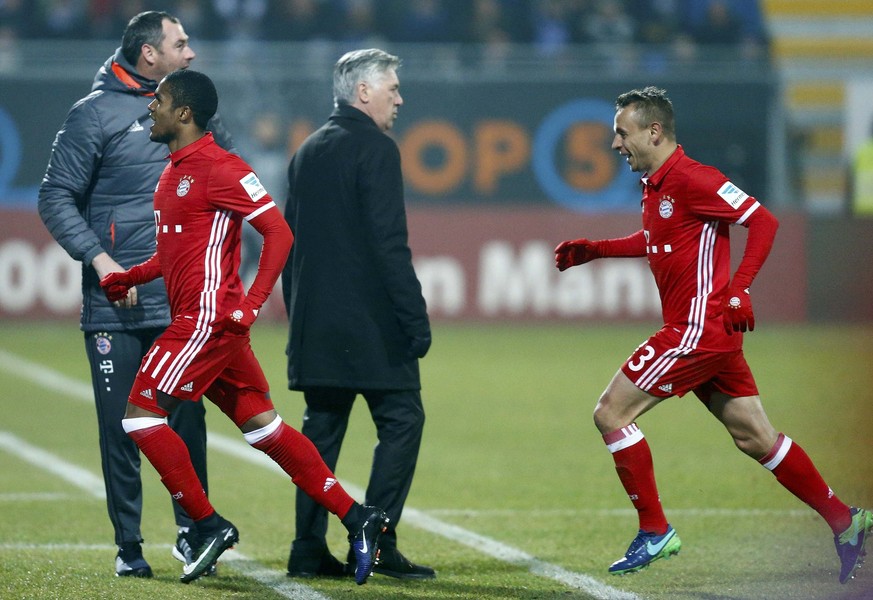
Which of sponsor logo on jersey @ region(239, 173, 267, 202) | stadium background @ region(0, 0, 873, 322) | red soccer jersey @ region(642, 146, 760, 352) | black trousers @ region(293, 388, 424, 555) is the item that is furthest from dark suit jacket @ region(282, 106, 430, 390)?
stadium background @ region(0, 0, 873, 322)

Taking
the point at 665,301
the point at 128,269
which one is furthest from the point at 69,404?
the point at 665,301

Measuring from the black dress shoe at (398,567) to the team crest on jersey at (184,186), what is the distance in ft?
5.62

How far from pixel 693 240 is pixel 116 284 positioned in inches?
91.2

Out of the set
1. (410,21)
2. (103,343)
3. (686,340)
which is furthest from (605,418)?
(410,21)

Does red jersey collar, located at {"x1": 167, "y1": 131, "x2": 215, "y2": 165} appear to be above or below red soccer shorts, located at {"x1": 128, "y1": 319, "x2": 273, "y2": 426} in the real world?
above

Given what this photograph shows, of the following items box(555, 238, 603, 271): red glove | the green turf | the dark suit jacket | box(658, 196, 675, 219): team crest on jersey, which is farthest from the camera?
box(555, 238, 603, 271): red glove

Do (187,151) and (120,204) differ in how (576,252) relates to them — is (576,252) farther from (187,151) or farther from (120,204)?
(120,204)

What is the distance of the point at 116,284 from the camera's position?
228 inches

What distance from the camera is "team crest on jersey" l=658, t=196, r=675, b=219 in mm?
5727

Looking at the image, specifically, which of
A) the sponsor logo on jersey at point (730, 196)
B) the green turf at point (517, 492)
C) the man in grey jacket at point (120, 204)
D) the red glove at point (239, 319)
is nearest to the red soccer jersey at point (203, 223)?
the red glove at point (239, 319)

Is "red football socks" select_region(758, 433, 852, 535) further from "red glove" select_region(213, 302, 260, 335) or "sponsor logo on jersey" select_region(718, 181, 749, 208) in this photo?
"red glove" select_region(213, 302, 260, 335)

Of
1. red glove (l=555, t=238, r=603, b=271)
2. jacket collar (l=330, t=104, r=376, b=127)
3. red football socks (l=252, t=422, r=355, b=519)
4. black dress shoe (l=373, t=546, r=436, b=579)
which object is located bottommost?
black dress shoe (l=373, t=546, r=436, b=579)

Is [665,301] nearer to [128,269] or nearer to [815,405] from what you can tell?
[128,269]

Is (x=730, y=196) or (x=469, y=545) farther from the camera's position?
(x=469, y=545)
